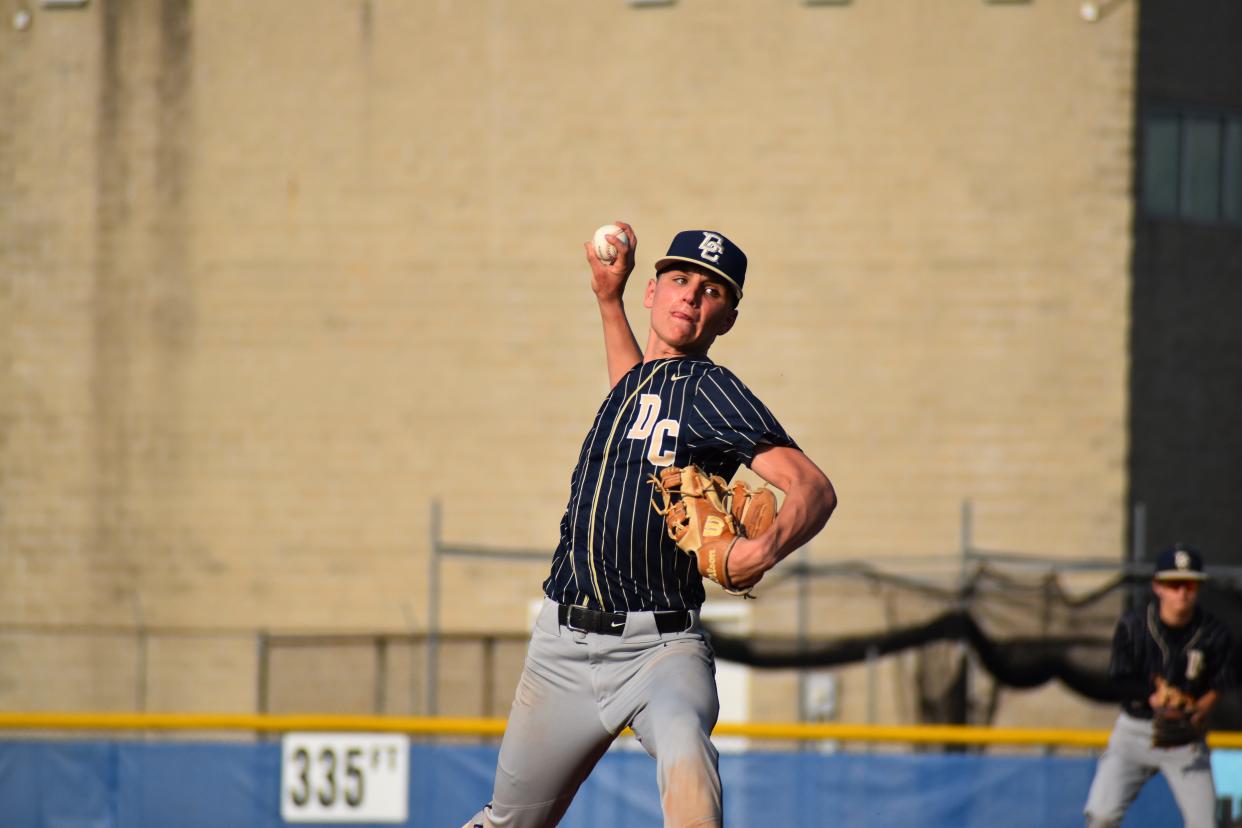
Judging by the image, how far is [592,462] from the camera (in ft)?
16.6

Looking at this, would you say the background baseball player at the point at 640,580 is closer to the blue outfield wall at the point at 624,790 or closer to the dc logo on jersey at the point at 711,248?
the dc logo on jersey at the point at 711,248

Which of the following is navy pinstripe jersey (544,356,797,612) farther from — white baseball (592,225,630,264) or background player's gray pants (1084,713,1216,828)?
background player's gray pants (1084,713,1216,828)

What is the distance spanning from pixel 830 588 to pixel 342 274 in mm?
6006

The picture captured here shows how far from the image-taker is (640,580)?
4.89 meters

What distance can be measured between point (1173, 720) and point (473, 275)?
9474mm

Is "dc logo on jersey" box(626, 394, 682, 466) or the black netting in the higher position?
"dc logo on jersey" box(626, 394, 682, 466)

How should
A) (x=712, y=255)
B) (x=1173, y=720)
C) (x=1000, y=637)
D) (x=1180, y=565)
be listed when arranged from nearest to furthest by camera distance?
(x=712, y=255) → (x=1173, y=720) → (x=1180, y=565) → (x=1000, y=637)

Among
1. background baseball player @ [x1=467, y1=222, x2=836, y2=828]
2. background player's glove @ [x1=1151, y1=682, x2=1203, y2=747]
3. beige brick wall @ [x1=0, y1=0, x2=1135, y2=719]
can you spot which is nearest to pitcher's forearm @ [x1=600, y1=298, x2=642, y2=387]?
background baseball player @ [x1=467, y1=222, x2=836, y2=828]

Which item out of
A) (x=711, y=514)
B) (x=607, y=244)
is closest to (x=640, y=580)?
(x=711, y=514)

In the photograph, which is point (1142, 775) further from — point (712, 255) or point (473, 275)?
point (473, 275)

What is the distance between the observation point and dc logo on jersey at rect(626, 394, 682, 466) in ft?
15.9

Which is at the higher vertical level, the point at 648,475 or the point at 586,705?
the point at 648,475

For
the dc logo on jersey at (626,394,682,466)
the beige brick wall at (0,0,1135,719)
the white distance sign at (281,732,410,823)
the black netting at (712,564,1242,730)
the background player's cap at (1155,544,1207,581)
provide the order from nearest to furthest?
1. the dc logo on jersey at (626,394,682,466)
2. the background player's cap at (1155,544,1207,581)
3. the white distance sign at (281,732,410,823)
4. the black netting at (712,564,1242,730)
5. the beige brick wall at (0,0,1135,719)

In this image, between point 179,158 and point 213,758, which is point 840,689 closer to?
point 213,758
